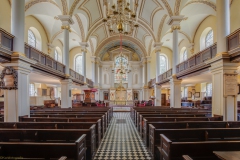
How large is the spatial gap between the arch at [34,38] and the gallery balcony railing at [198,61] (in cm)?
1365

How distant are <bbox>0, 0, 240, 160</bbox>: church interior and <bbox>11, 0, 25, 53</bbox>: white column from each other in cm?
4

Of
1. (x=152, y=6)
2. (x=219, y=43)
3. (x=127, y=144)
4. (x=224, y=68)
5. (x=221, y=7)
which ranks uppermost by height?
(x=152, y=6)

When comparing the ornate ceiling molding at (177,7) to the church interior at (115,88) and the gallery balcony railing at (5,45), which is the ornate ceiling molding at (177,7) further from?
the gallery balcony railing at (5,45)

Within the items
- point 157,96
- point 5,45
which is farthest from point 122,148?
point 157,96

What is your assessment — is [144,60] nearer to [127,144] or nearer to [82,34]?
[82,34]

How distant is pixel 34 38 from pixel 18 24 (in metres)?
11.0

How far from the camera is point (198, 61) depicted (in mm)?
9969

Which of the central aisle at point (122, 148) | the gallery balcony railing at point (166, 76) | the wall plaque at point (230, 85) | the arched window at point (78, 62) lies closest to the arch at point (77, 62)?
the arched window at point (78, 62)

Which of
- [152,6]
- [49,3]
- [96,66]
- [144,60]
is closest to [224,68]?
[152,6]

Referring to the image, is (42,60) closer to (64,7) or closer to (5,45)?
(5,45)

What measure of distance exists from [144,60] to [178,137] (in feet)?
76.6

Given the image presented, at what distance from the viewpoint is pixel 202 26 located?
17156mm

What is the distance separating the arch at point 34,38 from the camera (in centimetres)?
1622

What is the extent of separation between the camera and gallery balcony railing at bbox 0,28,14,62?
19.7 feet
